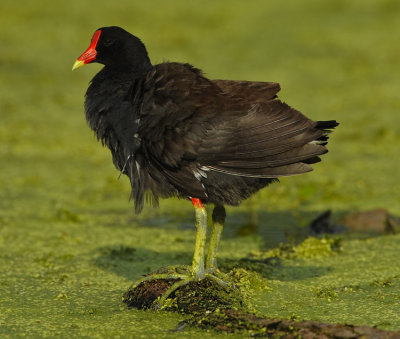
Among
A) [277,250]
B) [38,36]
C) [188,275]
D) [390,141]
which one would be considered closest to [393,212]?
[277,250]

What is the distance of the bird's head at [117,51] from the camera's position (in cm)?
362

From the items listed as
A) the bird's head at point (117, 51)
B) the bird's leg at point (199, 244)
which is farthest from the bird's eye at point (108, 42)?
the bird's leg at point (199, 244)

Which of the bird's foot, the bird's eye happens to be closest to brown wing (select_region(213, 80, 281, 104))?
the bird's eye

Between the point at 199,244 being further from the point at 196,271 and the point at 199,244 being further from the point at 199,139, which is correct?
the point at 199,139

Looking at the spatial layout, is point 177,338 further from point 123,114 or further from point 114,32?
point 114,32

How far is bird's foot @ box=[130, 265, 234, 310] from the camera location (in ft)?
10.4

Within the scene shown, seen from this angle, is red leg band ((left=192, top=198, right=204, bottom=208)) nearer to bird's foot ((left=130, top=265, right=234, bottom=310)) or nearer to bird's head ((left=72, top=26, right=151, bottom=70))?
bird's foot ((left=130, top=265, right=234, bottom=310))

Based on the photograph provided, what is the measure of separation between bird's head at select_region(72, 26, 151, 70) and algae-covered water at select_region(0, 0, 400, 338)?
109 centimetres

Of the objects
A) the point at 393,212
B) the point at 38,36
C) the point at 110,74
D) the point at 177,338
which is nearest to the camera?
the point at 177,338

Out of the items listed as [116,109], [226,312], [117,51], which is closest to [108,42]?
[117,51]

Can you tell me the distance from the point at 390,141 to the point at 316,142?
3.65 meters

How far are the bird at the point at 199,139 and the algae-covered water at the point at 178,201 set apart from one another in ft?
1.60

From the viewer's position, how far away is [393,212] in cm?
507

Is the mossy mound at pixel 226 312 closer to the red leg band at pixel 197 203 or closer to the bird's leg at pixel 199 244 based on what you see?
the bird's leg at pixel 199 244
